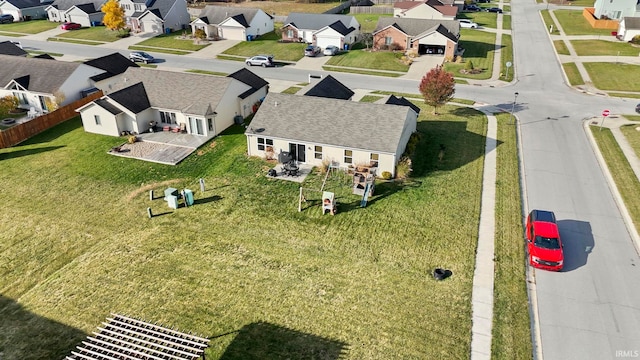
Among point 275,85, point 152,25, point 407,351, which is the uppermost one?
point 152,25

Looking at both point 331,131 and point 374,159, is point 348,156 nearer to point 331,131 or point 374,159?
point 374,159

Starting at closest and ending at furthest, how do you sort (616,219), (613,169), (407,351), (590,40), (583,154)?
(407,351) < (616,219) < (613,169) < (583,154) < (590,40)

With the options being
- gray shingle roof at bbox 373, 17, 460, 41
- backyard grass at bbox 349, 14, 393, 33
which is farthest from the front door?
backyard grass at bbox 349, 14, 393, 33

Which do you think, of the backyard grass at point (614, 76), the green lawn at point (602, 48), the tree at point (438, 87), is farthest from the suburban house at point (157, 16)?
the backyard grass at point (614, 76)

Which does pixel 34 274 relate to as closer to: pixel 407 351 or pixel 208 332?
pixel 208 332

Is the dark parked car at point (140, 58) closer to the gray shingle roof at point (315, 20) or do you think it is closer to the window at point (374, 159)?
the gray shingle roof at point (315, 20)

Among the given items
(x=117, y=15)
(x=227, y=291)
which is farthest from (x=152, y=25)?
(x=227, y=291)

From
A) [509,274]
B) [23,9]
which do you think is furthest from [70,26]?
[509,274]
